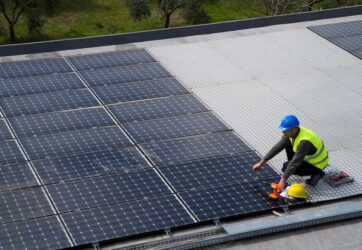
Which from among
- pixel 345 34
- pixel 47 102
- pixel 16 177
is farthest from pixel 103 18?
pixel 16 177

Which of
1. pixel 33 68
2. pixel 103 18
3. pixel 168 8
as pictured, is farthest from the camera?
pixel 103 18

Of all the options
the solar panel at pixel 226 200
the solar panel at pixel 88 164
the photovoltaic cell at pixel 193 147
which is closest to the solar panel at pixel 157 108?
the photovoltaic cell at pixel 193 147

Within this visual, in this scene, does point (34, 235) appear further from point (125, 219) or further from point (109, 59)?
point (109, 59)

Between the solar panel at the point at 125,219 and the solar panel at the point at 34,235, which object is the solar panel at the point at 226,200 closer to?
the solar panel at the point at 125,219

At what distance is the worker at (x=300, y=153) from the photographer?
53.1 feet

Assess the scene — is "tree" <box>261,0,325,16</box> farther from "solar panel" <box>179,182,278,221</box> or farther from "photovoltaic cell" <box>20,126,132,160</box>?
"solar panel" <box>179,182,278,221</box>

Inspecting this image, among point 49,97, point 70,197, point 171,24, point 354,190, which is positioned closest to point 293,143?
point 354,190

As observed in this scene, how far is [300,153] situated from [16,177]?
251 inches

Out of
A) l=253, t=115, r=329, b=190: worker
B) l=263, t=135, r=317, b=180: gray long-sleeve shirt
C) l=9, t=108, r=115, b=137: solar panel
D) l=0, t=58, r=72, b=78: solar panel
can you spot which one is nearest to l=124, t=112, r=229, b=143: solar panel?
l=9, t=108, r=115, b=137: solar panel

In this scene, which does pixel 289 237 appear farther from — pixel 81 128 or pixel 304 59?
pixel 304 59

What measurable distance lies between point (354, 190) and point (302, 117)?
13.1ft

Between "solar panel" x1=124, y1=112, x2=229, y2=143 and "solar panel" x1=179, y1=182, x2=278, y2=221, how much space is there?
2860mm

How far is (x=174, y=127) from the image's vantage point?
19.5 metres

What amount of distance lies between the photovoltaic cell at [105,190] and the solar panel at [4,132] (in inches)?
109
